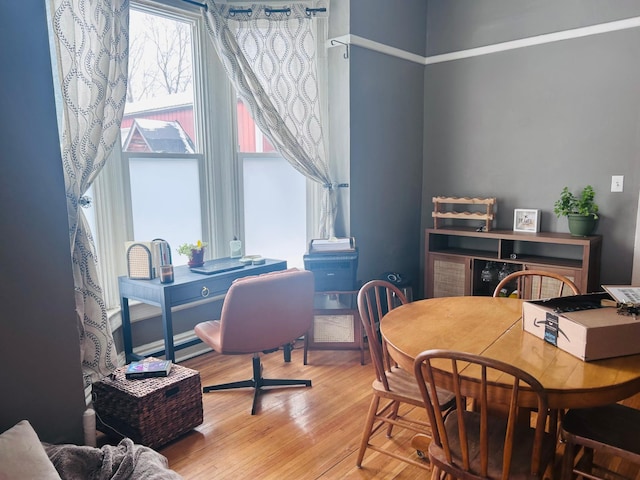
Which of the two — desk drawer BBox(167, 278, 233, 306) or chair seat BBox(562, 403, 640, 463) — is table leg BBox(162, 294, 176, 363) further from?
chair seat BBox(562, 403, 640, 463)

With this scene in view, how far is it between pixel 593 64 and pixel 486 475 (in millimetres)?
3121

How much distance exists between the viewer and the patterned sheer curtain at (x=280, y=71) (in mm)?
3275

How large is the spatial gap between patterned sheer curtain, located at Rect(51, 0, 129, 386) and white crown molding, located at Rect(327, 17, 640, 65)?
1.72 m

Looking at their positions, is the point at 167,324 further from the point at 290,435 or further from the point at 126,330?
the point at 290,435

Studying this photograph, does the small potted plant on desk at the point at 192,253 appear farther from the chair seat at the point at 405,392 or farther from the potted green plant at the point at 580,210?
the potted green plant at the point at 580,210

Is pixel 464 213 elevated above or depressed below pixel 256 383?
above

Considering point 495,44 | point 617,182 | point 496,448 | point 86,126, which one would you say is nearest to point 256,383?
point 496,448

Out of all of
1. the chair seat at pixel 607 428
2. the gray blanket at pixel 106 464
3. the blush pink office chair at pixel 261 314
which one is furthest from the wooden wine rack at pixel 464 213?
the gray blanket at pixel 106 464

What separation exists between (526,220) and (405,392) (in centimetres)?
223

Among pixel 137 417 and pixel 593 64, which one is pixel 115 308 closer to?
pixel 137 417

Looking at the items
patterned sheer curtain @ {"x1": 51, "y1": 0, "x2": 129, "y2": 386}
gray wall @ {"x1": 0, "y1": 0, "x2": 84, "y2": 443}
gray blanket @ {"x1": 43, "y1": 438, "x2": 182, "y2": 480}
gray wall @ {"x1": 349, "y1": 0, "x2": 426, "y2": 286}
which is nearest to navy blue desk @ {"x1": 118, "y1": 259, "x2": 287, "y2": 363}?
patterned sheer curtain @ {"x1": 51, "y1": 0, "x2": 129, "y2": 386}

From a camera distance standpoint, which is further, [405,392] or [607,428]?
[405,392]

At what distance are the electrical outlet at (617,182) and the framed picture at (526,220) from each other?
517mm

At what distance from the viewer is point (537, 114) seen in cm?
365
